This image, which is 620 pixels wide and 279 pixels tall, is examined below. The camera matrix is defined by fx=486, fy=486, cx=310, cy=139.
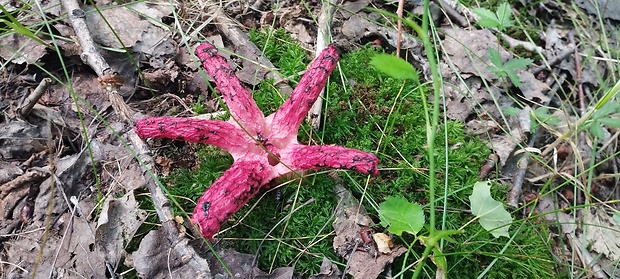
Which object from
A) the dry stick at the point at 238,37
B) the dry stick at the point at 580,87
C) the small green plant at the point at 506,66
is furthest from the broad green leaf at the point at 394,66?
the dry stick at the point at 580,87


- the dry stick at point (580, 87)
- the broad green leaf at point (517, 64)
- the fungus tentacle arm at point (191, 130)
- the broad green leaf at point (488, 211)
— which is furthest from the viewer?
the dry stick at point (580, 87)

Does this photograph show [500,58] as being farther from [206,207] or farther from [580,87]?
[206,207]

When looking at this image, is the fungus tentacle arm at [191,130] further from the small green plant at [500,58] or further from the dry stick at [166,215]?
the small green plant at [500,58]

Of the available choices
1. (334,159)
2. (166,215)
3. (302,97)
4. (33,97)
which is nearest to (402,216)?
(334,159)

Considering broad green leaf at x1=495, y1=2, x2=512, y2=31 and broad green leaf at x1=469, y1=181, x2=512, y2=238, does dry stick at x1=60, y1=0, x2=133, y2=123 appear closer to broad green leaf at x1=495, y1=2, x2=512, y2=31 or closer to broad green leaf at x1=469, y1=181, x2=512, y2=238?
broad green leaf at x1=469, y1=181, x2=512, y2=238

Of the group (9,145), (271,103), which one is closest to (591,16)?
(271,103)

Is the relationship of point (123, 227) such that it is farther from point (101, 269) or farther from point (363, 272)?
point (363, 272)

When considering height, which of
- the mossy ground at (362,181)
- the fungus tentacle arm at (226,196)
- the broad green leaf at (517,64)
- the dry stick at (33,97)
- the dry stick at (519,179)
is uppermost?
the dry stick at (33,97)
